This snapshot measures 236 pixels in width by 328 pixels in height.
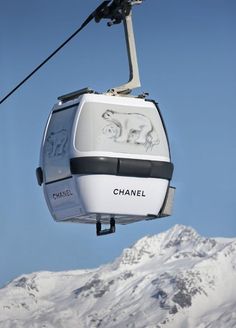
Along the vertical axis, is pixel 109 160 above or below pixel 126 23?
below

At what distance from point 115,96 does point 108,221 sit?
1699 mm

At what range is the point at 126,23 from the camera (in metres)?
16.3

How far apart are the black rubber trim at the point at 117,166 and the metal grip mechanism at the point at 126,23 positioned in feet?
3.36

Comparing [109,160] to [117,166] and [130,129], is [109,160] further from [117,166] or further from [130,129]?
[130,129]

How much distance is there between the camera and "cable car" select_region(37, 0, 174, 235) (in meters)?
16.4

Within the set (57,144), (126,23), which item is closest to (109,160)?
(57,144)

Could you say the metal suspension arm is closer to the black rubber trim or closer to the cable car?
the cable car

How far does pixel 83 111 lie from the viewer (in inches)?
654

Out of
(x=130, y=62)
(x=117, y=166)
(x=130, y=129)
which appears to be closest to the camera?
(x=117, y=166)

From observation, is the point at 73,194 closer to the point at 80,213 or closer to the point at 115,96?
the point at 80,213

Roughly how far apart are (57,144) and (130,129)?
0.99 meters

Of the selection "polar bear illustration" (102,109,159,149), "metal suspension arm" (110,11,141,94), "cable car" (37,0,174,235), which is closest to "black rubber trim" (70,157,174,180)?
"cable car" (37,0,174,235)

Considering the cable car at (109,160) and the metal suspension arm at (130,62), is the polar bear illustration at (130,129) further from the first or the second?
the metal suspension arm at (130,62)

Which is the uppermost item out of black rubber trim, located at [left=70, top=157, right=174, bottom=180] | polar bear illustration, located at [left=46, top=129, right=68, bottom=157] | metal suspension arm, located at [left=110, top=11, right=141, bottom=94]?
metal suspension arm, located at [left=110, top=11, right=141, bottom=94]
